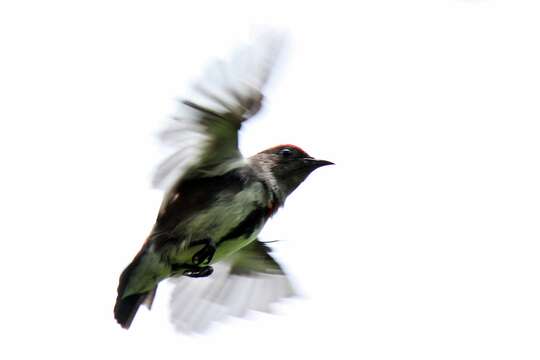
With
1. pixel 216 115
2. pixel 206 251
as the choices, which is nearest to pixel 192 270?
pixel 206 251

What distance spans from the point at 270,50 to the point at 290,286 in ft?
8.27

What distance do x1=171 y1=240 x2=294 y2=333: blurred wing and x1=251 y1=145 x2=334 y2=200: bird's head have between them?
2.60ft

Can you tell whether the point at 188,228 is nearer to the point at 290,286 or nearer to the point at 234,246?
the point at 234,246

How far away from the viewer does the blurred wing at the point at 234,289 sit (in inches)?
412

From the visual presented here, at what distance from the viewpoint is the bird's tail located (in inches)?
362

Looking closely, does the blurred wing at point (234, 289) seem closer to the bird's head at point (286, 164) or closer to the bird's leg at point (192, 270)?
the bird's head at point (286, 164)

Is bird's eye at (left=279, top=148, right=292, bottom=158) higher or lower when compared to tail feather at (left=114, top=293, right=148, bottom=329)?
higher

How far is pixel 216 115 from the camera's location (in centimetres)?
920

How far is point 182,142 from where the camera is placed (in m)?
9.20

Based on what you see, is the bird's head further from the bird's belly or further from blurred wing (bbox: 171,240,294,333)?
blurred wing (bbox: 171,240,294,333)

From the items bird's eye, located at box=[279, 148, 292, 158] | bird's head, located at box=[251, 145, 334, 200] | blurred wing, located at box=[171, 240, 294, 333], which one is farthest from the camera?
blurred wing, located at box=[171, 240, 294, 333]

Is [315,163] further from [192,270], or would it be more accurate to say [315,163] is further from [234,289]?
[192,270]

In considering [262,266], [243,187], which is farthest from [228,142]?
[262,266]

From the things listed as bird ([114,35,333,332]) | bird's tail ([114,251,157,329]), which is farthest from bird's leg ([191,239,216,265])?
bird's tail ([114,251,157,329])
